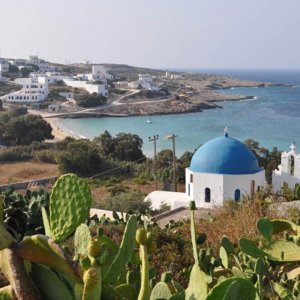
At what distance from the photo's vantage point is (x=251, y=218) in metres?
8.13

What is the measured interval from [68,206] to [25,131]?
126ft

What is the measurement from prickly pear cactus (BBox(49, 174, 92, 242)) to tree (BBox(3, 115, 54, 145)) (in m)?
37.3

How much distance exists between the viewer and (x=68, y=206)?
61.2 inches

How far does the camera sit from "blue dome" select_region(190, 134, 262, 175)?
13.8 meters

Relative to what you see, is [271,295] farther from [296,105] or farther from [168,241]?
[296,105]

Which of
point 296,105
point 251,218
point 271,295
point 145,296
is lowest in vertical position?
point 296,105

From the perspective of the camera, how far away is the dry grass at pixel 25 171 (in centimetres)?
2511

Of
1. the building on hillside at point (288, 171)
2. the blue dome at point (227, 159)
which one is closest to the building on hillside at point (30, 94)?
the building on hillside at point (288, 171)

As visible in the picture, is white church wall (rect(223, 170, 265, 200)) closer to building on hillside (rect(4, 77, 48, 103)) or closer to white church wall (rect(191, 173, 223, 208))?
white church wall (rect(191, 173, 223, 208))

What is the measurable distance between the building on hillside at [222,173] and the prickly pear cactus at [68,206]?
12.2 metres

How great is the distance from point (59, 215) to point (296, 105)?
8550 cm

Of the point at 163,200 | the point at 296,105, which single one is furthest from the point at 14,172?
the point at 296,105

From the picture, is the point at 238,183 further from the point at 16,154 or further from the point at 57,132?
the point at 57,132

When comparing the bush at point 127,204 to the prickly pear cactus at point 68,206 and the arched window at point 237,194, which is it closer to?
the arched window at point 237,194
